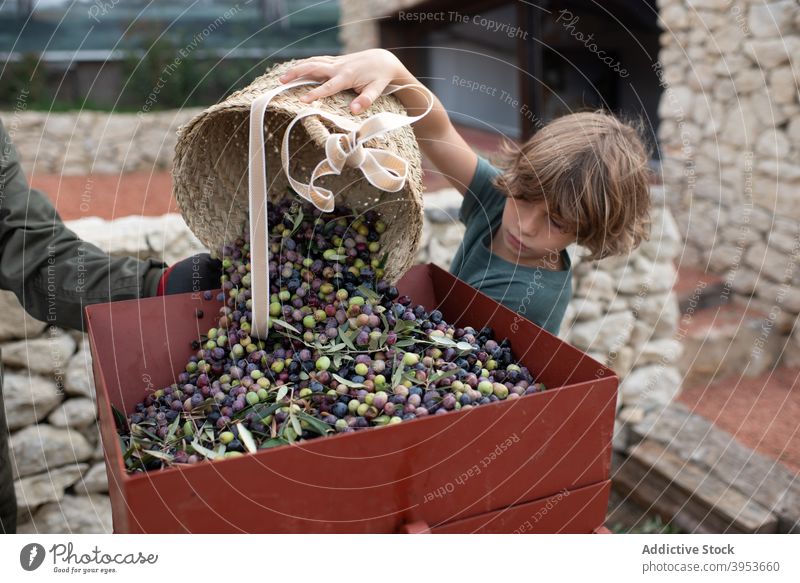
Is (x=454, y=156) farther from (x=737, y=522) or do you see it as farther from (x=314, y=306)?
(x=737, y=522)

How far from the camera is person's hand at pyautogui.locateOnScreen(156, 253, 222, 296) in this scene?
1203mm

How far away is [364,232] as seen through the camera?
3.65 ft

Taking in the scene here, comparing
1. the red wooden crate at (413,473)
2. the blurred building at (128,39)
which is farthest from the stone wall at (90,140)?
the red wooden crate at (413,473)

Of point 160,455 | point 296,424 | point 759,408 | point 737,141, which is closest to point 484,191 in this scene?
point 296,424

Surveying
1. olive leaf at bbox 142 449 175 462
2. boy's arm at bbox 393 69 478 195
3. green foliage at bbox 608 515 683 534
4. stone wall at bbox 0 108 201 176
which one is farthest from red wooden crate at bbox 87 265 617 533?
stone wall at bbox 0 108 201 176

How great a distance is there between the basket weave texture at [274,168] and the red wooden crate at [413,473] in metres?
0.28

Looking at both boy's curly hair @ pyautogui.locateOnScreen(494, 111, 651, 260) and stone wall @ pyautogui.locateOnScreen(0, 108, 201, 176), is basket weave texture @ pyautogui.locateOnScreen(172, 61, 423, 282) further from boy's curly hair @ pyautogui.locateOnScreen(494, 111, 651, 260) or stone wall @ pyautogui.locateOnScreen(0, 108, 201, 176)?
stone wall @ pyautogui.locateOnScreen(0, 108, 201, 176)

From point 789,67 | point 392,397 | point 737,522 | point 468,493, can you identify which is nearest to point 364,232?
point 392,397

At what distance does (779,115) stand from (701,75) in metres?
0.59

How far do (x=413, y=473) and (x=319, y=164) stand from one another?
1.46 feet

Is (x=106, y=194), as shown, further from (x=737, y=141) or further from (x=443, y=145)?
(x=443, y=145)

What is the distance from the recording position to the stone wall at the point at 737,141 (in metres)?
3.55

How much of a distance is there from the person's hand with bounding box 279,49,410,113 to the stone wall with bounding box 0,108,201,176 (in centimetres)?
652

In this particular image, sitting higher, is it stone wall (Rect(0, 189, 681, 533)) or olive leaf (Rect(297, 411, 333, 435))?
olive leaf (Rect(297, 411, 333, 435))
